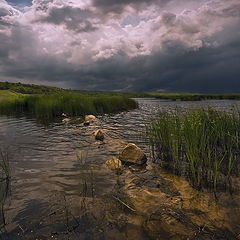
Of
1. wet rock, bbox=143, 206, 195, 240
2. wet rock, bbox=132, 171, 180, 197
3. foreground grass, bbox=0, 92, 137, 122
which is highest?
foreground grass, bbox=0, 92, 137, 122

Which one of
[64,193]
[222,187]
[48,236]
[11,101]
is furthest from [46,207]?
[11,101]

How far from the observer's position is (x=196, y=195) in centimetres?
434

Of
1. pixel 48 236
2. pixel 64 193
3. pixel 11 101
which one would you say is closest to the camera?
pixel 48 236

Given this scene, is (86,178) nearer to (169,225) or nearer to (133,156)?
(133,156)

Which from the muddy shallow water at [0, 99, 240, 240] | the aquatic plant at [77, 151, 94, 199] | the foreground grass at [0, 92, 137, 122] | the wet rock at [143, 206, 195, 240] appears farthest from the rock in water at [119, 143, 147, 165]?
the foreground grass at [0, 92, 137, 122]

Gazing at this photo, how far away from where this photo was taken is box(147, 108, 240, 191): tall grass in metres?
4.79

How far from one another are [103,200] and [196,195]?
95.8 inches

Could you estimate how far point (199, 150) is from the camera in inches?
189

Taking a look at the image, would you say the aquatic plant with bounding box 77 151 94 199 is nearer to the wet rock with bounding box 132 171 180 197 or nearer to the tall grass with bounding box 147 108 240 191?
the wet rock with bounding box 132 171 180 197

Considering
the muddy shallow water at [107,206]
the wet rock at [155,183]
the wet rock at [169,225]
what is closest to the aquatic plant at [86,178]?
the muddy shallow water at [107,206]

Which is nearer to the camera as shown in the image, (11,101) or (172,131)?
(172,131)

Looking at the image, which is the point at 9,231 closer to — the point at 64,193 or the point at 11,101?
the point at 64,193

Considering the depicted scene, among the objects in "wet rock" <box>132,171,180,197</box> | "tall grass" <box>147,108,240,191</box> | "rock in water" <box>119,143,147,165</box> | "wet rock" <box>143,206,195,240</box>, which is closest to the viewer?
"wet rock" <box>143,206,195,240</box>

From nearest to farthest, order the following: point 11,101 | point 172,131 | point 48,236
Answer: point 48,236 < point 172,131 < point 11,101
